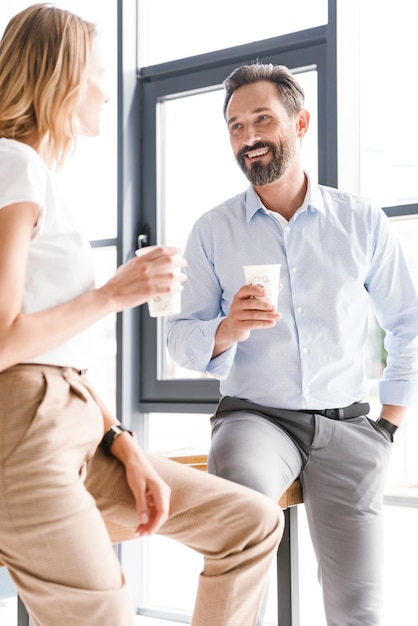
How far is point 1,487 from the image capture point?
3.95 feet

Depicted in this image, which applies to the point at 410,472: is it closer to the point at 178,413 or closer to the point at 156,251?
the point at 178,413

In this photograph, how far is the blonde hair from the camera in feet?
4.50

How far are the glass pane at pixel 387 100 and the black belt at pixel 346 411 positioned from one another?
96 cm

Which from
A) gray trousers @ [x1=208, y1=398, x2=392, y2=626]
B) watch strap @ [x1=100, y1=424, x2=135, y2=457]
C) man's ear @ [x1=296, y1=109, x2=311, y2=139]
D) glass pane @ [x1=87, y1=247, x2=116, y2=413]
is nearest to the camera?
watch strap @ [x1=100, y1=424, x2=135, y2=457]

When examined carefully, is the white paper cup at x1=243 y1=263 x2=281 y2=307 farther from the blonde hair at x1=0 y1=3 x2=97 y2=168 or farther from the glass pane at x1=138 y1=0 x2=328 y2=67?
the glass pane at x1=138 y1=0 x2=328 y2=67

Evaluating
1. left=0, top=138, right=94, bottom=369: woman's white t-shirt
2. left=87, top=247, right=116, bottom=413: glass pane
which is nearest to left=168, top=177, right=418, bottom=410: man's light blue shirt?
left=0, top=138, right=94, bottom=369: woman's white t-shirt

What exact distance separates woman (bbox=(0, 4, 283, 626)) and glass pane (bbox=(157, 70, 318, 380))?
1879 mm

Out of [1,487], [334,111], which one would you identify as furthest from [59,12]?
[334,111]

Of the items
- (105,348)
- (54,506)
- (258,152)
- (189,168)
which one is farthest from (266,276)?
(105,348)

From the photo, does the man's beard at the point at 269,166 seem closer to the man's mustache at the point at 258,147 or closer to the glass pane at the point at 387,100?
the man's mustache at the point at 258,147


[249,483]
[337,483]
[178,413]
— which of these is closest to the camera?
[249,483]

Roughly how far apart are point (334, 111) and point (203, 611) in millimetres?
1993

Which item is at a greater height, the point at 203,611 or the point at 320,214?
the point at 320,214

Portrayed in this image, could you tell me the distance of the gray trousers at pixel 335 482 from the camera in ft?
6.97
